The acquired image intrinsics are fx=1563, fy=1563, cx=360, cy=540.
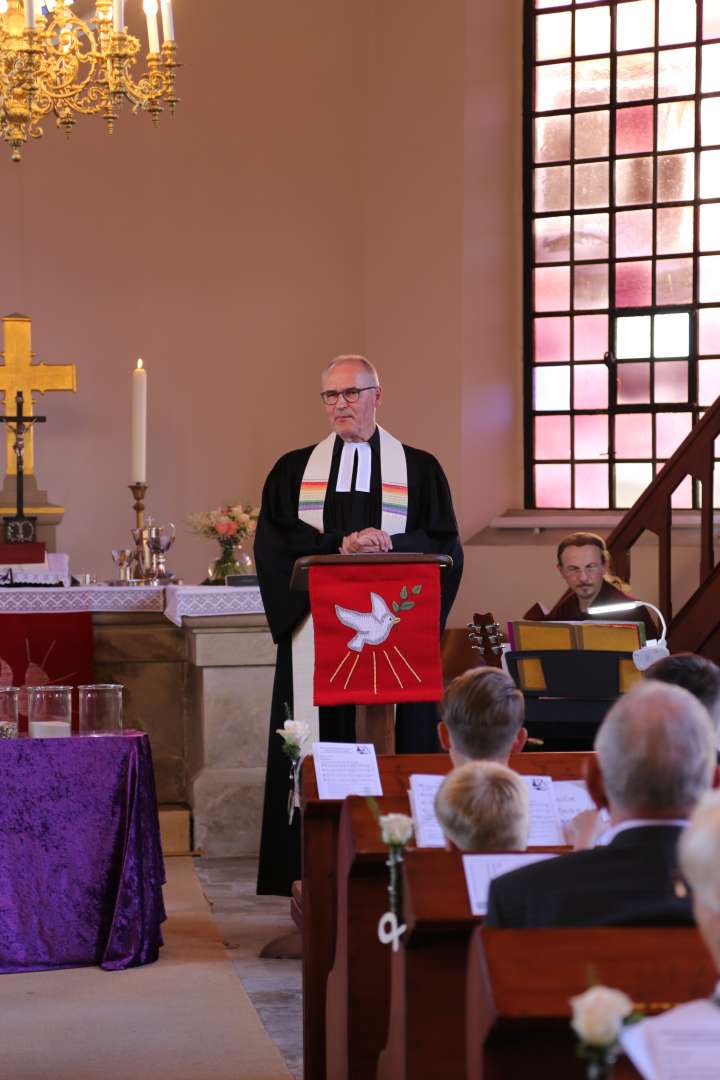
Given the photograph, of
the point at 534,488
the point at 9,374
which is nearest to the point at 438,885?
the point at 9,374

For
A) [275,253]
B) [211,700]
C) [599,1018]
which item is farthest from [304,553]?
[275,253]

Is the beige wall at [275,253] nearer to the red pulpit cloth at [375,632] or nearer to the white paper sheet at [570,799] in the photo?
the red pulpit cloth at [375,632]

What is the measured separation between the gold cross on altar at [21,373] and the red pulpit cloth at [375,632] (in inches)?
163

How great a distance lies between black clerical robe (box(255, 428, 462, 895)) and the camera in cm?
533

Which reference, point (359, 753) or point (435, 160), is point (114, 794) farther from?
point (435, 160)

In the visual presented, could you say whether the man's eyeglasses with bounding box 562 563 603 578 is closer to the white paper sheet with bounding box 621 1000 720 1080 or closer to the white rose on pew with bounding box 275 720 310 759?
the white rose on pew with bounding box 275 720 310 759

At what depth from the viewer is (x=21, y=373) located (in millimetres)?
8438

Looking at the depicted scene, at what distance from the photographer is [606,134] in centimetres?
966

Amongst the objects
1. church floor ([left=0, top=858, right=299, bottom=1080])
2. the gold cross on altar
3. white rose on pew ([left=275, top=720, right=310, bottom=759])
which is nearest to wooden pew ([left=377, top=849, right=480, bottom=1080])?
church floor ([left=0, top=858, right=299, bottom=1080])

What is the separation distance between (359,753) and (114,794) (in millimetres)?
1463

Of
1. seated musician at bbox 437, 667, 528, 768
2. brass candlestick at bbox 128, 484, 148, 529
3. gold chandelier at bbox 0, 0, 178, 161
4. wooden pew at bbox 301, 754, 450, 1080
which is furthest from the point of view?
brass candlestick at bbox 128, 484, 148, 529

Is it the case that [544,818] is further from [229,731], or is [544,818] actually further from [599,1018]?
[229,731]

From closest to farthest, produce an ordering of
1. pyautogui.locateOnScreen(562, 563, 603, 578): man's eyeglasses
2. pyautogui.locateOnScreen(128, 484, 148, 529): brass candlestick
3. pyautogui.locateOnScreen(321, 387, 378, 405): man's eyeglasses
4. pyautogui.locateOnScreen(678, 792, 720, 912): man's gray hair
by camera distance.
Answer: pyautogui.locateOnScreen(678, 792, 720, 912): man's gray hair → pyautogui.locateOnScreen(321, 387, 378, 405): man's eyeglasses → pyautogui.locateOnScreen(562, 563, 603, 578): man's eyeglasses → pyautogui.locateOnScreen(128, 484, 148, 529): brass candlestick

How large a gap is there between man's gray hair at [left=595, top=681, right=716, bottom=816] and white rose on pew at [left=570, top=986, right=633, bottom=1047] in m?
0.67
